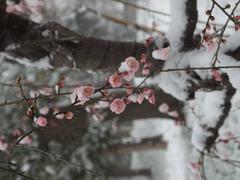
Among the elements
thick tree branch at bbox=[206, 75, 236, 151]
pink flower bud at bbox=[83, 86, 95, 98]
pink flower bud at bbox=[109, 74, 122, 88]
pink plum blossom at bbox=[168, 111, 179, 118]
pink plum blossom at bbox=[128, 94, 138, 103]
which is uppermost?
pink plum blossom at bbox=[168, 111, 179, 118]

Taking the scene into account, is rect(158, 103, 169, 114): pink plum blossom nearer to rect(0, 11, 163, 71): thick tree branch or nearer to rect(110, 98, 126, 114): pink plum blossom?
rect(0, 11, 163, 71): thick tree branch

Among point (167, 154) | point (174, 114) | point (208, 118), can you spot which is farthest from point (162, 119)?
point (208, 118)

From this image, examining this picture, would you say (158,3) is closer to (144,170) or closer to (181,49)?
(144,170)

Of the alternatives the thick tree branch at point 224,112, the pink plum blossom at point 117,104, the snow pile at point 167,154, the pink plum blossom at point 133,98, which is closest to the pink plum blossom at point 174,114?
the snow pile at point 167,154

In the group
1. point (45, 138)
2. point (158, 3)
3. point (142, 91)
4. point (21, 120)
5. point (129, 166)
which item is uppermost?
point (158, 3)

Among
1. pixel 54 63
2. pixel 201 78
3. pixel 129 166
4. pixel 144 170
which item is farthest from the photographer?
pixel 129 166

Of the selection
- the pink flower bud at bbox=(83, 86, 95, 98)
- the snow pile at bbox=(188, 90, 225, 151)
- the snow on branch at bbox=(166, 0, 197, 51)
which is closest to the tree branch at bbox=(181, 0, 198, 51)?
the snow on branch at bbox=(166, 0, 197, 51)

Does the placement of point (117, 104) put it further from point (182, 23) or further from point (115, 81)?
point (182, 23)

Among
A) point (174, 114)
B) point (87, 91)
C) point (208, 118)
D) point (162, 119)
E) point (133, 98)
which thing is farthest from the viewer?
point (162, 119)

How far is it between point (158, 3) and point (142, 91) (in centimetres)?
643

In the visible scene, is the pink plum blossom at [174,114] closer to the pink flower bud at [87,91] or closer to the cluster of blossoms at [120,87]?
the cluster of blossoms at [120,87]

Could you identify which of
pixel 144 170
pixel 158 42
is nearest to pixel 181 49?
pixel 158 42

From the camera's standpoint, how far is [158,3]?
8.36m

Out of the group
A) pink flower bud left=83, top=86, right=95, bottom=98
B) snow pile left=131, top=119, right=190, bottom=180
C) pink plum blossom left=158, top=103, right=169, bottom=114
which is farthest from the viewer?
snow pile left=131, top=119, right=190, bottom=180
